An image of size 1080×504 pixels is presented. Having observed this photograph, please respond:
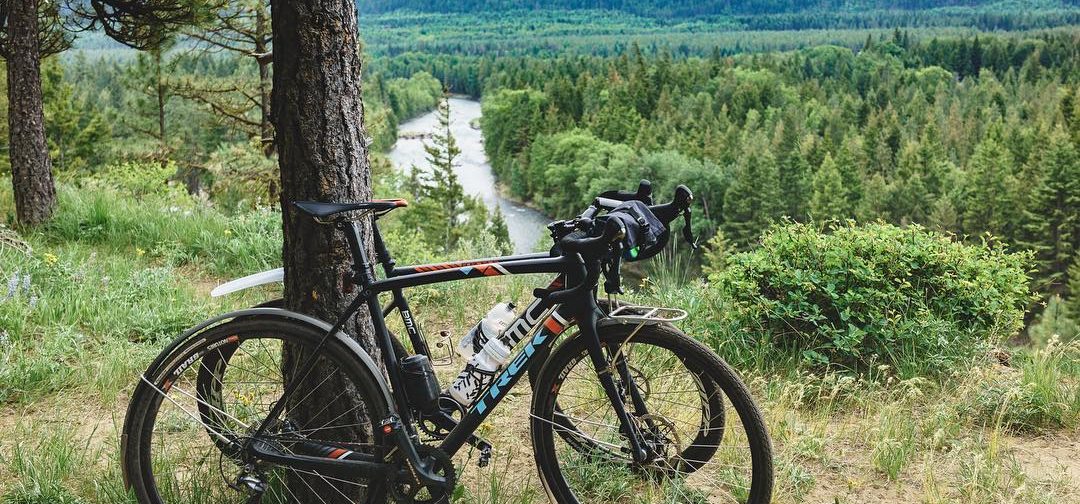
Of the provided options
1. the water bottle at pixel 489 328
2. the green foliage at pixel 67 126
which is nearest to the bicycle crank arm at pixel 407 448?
the water bottle at pixel 489 328

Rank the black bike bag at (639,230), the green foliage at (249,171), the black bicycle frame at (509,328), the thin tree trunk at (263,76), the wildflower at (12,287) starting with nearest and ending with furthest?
the black bike bag at (639,230) < the black bicycle frame at (509,328) < the wildflower at (12,287) < the thin tree trunk at (263,76) < the green foliage at (249,171)

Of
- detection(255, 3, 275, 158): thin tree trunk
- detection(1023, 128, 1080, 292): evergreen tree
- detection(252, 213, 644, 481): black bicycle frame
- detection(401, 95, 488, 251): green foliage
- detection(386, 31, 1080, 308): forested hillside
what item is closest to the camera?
detection(252, 213, 644, 481): black bicycle frame

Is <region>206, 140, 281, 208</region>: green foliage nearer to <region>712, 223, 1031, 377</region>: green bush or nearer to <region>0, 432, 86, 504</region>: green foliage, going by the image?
<region>712, 223, 1031, 377</region>: green bush

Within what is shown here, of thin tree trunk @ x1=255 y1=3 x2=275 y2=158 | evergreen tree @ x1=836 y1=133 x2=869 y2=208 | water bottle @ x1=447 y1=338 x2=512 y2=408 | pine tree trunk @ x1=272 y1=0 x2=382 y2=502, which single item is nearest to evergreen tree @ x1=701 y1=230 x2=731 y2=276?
water bottle @ x1=447 y1=338 x2=512 y2=408

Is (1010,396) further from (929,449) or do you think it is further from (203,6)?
(203,6)

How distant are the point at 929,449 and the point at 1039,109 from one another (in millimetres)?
88221

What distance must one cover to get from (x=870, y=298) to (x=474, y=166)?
3210 inches

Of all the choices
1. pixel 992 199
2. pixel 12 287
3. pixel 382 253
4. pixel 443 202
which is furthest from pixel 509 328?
pixel 992 199

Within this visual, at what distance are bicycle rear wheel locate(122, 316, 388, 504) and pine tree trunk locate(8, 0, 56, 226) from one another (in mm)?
6292

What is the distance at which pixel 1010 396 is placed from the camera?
14.4 ft

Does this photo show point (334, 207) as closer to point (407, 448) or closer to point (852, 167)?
point (407, 448)

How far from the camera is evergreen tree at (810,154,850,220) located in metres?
57.9

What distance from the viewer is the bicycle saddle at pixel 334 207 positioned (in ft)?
9.78

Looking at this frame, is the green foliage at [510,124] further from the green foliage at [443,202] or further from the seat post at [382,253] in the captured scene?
the seat post at [382,253]
